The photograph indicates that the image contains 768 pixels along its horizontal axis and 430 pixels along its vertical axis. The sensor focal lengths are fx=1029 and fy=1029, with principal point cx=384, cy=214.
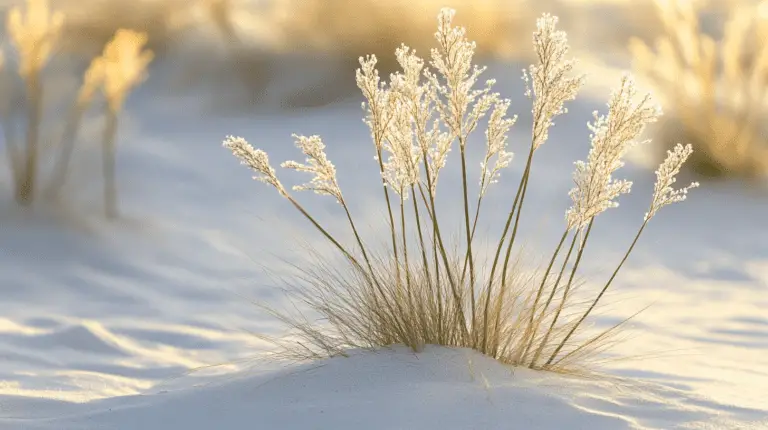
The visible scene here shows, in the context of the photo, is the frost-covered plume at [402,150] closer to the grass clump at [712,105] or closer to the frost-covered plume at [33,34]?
the frost-covered plume at [33,34]

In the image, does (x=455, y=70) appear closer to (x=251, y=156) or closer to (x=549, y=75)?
(x=549, y=75)

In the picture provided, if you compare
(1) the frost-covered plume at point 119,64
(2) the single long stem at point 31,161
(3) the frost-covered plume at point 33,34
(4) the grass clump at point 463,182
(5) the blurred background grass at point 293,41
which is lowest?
(4) the grass clump at point 463,182

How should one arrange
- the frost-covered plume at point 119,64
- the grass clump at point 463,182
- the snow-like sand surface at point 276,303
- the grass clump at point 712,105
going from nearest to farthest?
the snow-like sand surface at point 276,303 < the grass clump at point 463,182 < the frost-covered plume at point 119,64 < the grass clump at point 712,105

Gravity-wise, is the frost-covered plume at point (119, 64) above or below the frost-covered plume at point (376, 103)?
above

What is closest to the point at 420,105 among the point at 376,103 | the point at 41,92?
the point at 376,103

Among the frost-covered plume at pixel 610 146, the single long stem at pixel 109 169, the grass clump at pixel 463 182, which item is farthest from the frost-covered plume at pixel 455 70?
the single long stem at pixel 109 169

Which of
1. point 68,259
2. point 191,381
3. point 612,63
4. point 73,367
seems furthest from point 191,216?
point 612,63
